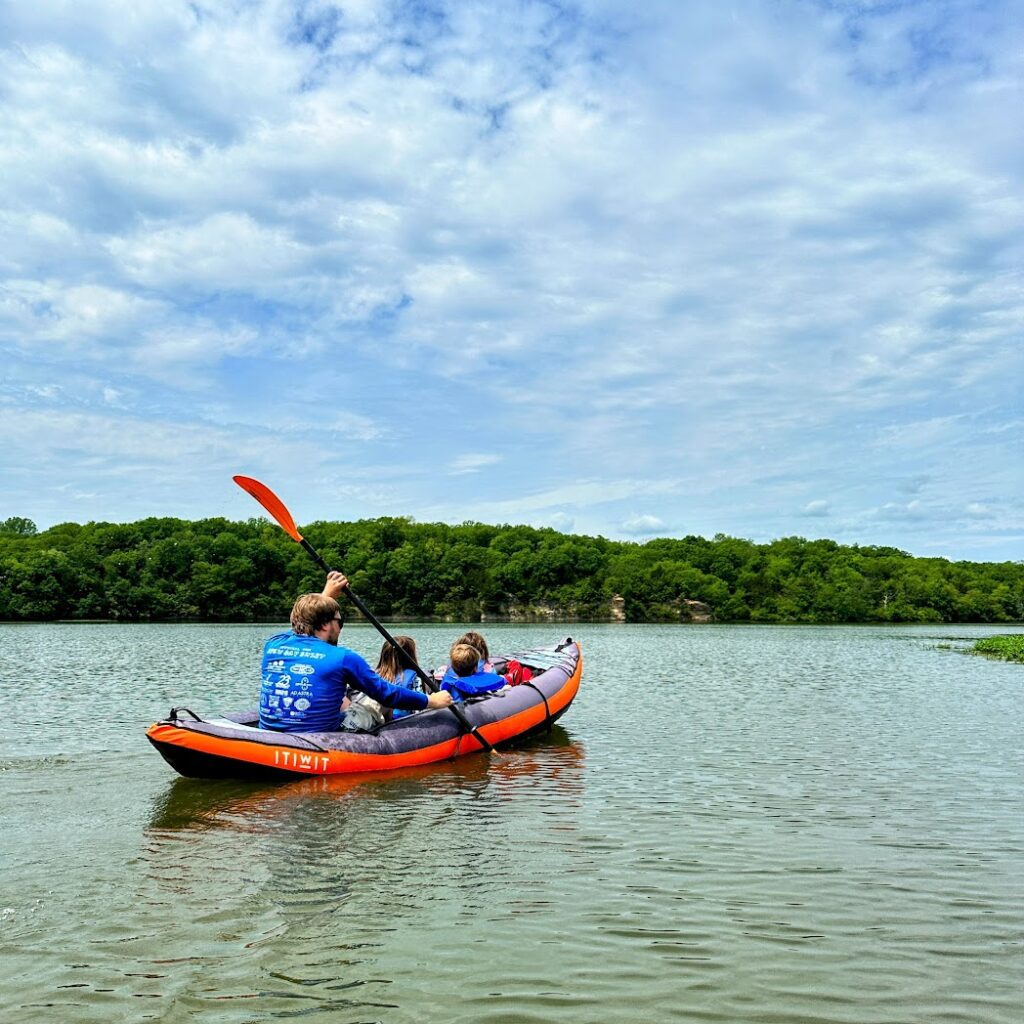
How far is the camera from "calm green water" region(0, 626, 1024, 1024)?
417cm

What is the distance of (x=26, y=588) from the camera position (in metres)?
86.4

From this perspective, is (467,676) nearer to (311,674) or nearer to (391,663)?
(391,663)

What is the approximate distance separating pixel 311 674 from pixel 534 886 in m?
4.27

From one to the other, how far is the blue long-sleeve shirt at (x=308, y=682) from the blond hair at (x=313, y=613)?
0.10m

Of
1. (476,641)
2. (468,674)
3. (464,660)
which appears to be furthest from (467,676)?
(476,641)

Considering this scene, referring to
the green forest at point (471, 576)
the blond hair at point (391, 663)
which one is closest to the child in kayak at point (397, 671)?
the blond hair at point (391, 663)

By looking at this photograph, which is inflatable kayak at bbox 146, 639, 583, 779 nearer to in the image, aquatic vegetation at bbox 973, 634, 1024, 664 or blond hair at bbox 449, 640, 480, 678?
blond hair at bbox 449, 640, 480, 678

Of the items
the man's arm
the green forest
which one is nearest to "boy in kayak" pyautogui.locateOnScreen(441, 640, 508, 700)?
the man's arm

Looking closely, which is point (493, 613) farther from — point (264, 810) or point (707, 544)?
point (264, 810)

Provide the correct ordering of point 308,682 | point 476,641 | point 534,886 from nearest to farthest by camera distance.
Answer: point 534,886 → point 308,682 → point 476,641

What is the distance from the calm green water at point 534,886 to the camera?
4.17 m

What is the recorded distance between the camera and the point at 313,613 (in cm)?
946

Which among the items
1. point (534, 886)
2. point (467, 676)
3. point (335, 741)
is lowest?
point (534, 886)

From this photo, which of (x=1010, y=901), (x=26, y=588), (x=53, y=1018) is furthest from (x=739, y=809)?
(x=26, y=588)
